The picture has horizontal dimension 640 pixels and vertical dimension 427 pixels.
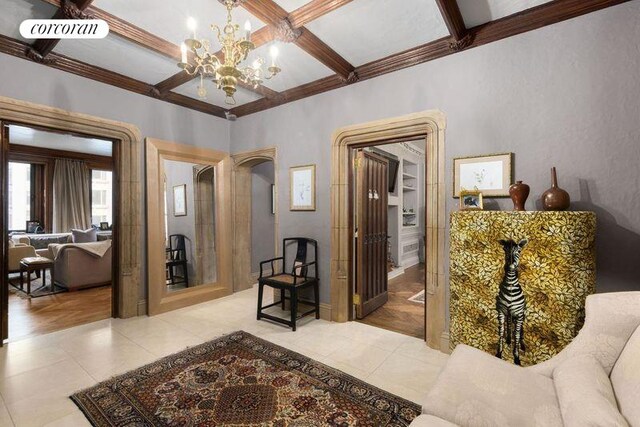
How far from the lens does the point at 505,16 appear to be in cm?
238

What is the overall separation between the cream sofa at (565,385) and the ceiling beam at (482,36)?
2.15 m

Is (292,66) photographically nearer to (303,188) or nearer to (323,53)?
(323,53)

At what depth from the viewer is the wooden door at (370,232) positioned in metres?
3.62

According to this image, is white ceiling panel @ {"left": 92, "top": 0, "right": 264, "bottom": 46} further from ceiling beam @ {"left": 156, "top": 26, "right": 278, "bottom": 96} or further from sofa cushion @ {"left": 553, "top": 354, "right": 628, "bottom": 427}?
sofa cushion @ {"left": 553, "top": 354, "right": 628, "bottom": 427}

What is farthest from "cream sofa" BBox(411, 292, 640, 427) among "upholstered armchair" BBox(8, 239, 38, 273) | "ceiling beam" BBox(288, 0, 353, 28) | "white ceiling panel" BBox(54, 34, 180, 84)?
"upholstered armchair" BBox(8, 239, 38, 273)

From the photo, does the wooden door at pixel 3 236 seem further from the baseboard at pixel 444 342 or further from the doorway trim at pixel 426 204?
the baseboard at pixel 444 342

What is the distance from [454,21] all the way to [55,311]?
18.8ft

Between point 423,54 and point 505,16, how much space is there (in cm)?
69

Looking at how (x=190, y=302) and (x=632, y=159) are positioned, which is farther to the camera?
(x=190, y=302)

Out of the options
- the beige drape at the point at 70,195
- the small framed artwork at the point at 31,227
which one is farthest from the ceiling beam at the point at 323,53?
the small framed artwork at the point at 31,227

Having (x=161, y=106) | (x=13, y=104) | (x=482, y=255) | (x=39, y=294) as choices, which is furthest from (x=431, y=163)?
(x=39, y=294)

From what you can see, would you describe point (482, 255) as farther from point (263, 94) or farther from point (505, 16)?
point (263, 94)

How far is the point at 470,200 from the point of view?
2.48 meters

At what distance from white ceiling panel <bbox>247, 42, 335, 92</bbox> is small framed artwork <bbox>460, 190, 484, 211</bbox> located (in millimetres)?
2088
